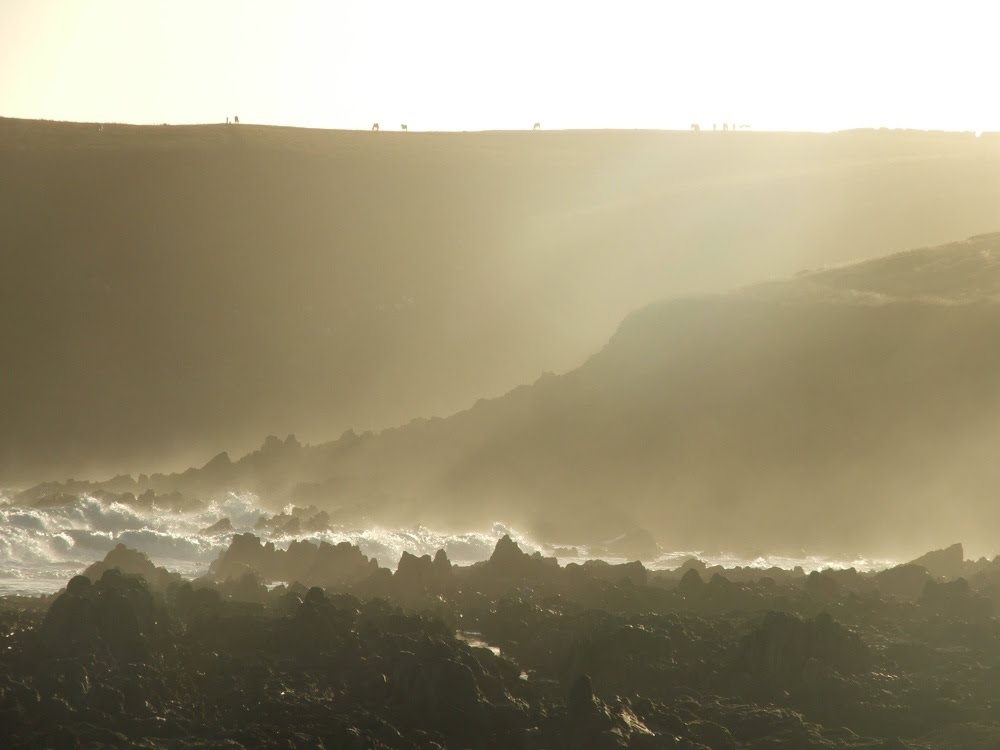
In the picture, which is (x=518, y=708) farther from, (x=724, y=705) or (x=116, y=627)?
(x=116, y=627)

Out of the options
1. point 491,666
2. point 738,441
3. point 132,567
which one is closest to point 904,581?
point 491,666

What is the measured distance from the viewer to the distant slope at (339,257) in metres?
79.8

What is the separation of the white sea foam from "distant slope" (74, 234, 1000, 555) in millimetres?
2246

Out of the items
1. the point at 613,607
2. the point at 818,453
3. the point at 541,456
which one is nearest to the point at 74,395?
the point at 541,456

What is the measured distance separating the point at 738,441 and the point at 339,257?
4374cm

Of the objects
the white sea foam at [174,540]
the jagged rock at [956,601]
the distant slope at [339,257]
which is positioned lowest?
the jagged rock at [956,601]

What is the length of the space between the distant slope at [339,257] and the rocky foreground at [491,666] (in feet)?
132

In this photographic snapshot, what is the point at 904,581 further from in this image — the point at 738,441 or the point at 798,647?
the point at 738,441

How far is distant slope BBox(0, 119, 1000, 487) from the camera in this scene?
79.8 meters

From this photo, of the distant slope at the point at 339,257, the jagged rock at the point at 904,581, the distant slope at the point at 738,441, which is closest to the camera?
the jagged rock at the point at 904,581

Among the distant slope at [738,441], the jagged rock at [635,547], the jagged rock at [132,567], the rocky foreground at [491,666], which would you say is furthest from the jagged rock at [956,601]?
the jagged rock at [132,567]

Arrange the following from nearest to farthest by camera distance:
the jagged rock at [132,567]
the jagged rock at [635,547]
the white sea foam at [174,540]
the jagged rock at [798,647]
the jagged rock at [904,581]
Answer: the jagged rock at [798,647], the jagged rock at [132,567], the jagged rock at [904,581], the white sea foam at [174,540], the jagged rock at [635,547]

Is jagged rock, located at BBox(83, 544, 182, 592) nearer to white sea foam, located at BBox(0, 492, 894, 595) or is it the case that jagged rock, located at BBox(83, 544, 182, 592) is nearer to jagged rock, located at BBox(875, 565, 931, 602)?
white sea foam, located at BBox(0, 492, 894, 595)

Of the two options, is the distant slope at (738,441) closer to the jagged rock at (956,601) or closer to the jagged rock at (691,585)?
the jagged rock at (956,601)
